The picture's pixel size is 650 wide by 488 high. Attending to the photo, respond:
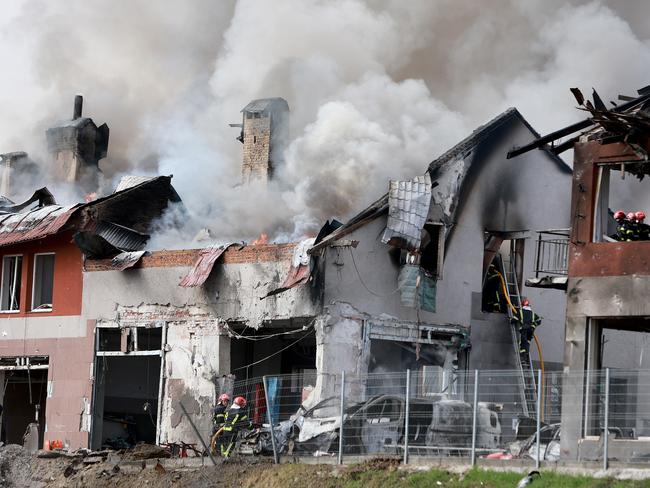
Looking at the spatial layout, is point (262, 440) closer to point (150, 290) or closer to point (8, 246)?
point (150, 290)

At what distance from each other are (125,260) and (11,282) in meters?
4.53

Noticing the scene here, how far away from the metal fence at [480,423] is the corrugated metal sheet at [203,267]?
4799 millimetres

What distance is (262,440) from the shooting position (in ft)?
67.9

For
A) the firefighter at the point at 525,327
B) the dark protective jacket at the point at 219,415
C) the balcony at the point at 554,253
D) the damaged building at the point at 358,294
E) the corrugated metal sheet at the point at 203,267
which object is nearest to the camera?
the dark protective jacket at the point at 219,415

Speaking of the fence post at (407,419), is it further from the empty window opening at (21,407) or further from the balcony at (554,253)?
the empty window opening at (21,407)

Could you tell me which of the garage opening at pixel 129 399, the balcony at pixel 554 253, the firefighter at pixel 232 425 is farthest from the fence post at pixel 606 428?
the garage opening at pixel 129 399

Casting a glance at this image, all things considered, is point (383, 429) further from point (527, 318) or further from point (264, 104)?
point (264, 104)

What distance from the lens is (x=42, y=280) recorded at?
3073 centimetres

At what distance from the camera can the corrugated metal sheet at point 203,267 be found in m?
26.2

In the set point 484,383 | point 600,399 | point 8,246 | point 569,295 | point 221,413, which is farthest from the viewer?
point 8,246

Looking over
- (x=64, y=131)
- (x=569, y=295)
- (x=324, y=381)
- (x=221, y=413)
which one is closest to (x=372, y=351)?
(x=324, y=381)

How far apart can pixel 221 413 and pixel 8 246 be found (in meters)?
11.1

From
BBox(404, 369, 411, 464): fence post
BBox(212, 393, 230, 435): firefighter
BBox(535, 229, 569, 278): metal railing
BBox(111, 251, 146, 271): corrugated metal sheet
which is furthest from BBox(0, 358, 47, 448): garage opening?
BBox(404, 369, 411, 464): fence post

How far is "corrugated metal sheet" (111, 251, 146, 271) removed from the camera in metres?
27.9
